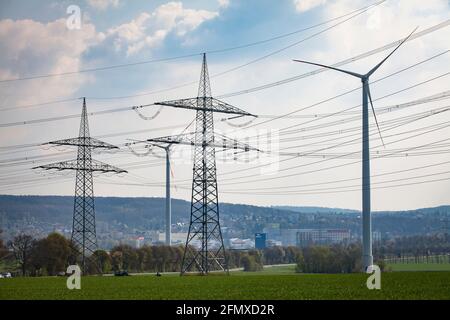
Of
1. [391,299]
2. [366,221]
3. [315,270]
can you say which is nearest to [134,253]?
[315,270]

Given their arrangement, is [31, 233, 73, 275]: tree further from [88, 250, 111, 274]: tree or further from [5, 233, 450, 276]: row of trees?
[88, 250, 111, 274]: tree

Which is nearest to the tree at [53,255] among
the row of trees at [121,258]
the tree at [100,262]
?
the row of trees at [121,258]

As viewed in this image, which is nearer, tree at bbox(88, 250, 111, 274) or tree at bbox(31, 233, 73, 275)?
tree at bbox(31, 233, 73, 275)

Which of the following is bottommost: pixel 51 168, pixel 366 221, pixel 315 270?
pixel 315 270

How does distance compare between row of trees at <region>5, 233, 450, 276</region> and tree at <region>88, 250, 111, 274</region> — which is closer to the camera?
row of trees at <region>5, 233, 450, 276</region>

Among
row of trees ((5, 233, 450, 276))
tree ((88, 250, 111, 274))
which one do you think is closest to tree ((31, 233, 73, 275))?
row of trees ((5, 233, 450, 276))

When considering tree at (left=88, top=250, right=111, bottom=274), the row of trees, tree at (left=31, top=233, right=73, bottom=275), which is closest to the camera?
tree at (left=31, top=233, right=73, bottom=275)

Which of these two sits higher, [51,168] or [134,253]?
[51,168]

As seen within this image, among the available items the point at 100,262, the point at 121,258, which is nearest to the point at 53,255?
the point at 100,262

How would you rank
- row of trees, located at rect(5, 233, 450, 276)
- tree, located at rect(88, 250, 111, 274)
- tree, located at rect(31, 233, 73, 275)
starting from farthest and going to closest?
tree, located at rect(88, 250, 111, 274) → row of trees, located at rect(5, 233, 450, 276) → tree, located at rect(31, 233, 73, 275)
